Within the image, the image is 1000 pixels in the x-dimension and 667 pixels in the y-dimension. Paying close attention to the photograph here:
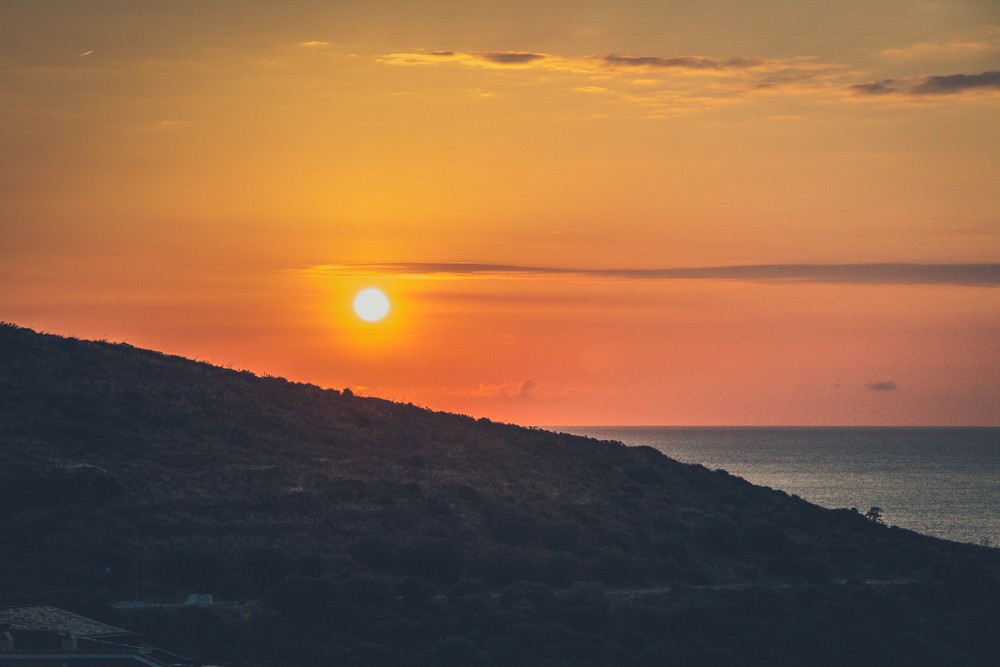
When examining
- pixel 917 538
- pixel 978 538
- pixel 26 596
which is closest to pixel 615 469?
pixel 917 538

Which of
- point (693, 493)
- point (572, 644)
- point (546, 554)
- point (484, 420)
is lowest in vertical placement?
point (572, 644)

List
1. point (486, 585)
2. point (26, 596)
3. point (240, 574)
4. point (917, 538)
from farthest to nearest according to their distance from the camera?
1. point (917, 538)
2. point (486, 585)
3. point (240, 574)
4. point (26, 596)

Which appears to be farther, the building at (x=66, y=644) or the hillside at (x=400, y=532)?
the hillside at (x=400, y=532)

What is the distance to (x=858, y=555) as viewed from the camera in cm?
7381

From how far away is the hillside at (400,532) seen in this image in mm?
51219

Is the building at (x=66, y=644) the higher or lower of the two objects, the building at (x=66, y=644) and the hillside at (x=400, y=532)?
the lower

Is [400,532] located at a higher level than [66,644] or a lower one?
higher

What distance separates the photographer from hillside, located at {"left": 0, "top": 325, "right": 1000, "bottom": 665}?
51.2 m

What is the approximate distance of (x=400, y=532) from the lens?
213ft

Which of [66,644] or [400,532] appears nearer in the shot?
[66,644]

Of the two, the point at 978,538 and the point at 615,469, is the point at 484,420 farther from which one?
the point at 978,538

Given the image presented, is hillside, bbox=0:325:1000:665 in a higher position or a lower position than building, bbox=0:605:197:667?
higher

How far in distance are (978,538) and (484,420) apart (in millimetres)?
55609

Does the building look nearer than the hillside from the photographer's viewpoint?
Yes
